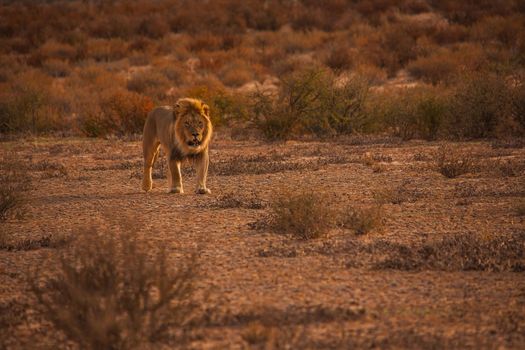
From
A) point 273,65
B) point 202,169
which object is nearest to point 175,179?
point 202,169

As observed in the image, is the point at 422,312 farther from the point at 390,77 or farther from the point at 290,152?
the point at 390,77

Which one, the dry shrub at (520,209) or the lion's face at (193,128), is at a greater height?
the lion's face at (193,128)

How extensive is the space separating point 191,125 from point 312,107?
917cm

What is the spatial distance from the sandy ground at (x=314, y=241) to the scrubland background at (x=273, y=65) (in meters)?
3.26

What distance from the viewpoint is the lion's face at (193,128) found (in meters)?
11.6

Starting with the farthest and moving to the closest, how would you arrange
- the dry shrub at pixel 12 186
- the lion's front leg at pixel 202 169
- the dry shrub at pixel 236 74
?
1. the dry shrub at pixel 236 74
2. the lion's front leg at pixel 202 169
3. the dry shrub at pixel 12 186

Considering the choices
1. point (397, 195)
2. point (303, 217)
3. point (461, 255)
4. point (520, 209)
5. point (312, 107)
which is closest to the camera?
point (461, 255)

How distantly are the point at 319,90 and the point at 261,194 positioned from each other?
8738mm

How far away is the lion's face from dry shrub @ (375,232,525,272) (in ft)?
14.1

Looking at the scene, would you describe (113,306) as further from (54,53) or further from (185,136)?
(54,53)

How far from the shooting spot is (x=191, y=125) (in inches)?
460

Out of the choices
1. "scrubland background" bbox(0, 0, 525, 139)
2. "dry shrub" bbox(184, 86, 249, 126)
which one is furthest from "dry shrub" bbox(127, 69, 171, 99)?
"dry shrub" bbox(184, 86, 249, 126)

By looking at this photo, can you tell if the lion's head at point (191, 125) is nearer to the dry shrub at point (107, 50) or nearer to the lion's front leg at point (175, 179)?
the lion's front leg at point (175, 179)

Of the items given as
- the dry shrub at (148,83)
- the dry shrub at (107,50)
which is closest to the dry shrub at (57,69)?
the dry shrub at (107,50)
